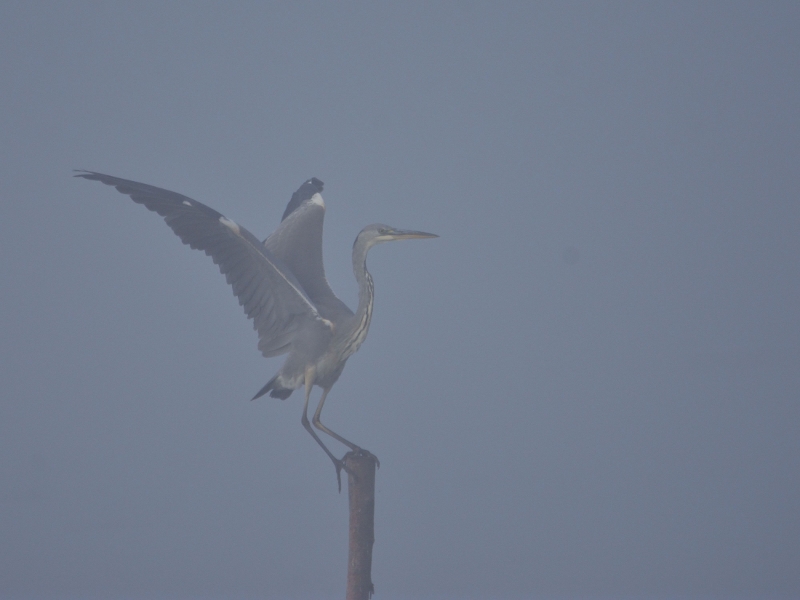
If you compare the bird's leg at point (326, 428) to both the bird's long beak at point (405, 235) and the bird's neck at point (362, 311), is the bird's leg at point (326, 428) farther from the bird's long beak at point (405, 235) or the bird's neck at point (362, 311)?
the bird's long beak at point (405, 235)

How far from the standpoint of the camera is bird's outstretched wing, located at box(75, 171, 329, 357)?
3752mm

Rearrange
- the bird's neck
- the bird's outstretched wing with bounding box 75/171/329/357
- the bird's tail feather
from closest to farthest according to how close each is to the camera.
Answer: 1. the bird's outstretched wing with bounding box 75/171/329/357
2. the bird's neck
3. the bird's tail feather

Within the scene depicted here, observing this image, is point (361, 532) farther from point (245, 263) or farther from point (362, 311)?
point (245, 263)

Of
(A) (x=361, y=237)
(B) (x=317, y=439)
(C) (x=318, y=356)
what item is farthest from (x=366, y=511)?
(A) (x=361, y=237)

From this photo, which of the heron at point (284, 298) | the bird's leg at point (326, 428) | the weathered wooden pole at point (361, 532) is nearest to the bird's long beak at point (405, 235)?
the heron at point (284, 298)

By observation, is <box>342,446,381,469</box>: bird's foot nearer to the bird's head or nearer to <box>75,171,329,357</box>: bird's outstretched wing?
<box>75,171,329,357</box>: bird's outstretched wing

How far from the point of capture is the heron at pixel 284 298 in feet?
12.5

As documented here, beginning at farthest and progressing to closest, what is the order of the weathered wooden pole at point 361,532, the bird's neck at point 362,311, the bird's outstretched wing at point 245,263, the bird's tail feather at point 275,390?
the bird's tail feather at point 275,390 < the bird's neck at point 362,311 < the bird's outstretched wing at point 245,263 < the weathered wooden pole at point 361,532

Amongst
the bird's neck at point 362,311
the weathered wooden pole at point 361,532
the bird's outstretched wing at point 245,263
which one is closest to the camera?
the weathered wooden pole at point 361,532

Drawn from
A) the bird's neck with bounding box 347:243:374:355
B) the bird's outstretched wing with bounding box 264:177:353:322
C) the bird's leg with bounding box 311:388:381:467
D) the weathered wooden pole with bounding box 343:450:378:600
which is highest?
the bird's outstretched wing with bounding box 264:177:353:322

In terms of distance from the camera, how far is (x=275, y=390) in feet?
14.0

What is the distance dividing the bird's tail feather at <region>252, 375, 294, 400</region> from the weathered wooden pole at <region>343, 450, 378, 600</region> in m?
0.88

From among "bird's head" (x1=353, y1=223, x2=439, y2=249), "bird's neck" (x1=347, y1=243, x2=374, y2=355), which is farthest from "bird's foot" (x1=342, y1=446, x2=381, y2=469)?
"bird's head" (x1=353, y1=223, x2=439, y2=249)

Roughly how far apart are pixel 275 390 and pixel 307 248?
2.90 ft
